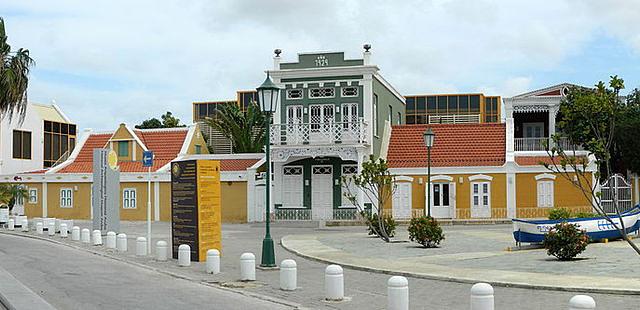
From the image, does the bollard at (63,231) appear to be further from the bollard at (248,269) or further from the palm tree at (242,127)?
the palm tree at (242,127)

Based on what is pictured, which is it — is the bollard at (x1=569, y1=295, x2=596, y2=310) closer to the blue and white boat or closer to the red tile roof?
the blue and white boat

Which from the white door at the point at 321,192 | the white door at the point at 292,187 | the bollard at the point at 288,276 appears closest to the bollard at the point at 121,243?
the bollard at the point at 288,276

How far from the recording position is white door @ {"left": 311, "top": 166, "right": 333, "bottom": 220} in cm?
4100

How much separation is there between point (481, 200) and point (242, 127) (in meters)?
18.4

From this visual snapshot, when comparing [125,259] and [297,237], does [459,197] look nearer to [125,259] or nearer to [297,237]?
[297,237]

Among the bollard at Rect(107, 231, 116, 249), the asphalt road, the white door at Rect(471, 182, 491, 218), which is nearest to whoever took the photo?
the asphalt road

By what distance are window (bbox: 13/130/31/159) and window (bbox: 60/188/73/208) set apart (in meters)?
12.4

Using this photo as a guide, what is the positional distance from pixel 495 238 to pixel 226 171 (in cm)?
1900

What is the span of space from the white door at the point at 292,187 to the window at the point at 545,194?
12.4 meters

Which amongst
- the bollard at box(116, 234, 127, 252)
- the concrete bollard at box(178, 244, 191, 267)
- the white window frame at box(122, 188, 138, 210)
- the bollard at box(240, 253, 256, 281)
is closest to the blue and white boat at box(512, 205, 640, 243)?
the bollard at box(240, 253, 256, 281)

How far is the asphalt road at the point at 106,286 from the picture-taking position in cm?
1306

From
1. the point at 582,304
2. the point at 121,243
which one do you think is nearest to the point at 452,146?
the point at 121,243

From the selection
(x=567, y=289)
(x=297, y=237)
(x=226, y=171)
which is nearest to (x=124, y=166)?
(x=226, y=171)

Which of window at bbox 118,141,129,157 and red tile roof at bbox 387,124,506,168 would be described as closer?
red tile roof at bbox 387,124,506,168
